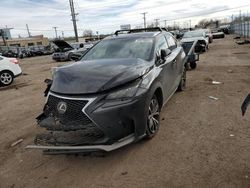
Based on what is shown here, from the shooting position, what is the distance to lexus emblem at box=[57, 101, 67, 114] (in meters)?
A: 3.76

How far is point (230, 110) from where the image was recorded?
5652 mm

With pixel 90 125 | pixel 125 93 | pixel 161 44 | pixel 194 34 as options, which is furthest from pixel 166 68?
pixel 194 34

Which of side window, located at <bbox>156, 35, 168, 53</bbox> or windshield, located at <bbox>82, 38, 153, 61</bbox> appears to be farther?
side window, located at <bbox>156, 35, 168, 53</bbox>

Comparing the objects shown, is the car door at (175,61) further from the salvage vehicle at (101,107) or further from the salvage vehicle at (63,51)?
the salvage vehicle at (63,51)

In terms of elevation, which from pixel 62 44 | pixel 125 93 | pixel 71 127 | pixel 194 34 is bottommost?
pixel 71 127

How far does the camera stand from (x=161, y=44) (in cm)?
558

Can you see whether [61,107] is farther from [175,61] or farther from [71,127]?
[175,61]

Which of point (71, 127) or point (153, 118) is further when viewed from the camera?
point (153, 118)

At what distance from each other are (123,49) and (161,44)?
33.5 inches

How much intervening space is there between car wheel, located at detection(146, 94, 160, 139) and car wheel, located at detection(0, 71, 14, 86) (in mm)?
9301

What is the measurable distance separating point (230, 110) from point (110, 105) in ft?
10.3

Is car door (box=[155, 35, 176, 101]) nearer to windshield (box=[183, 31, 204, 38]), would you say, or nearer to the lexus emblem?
the lexus emblem

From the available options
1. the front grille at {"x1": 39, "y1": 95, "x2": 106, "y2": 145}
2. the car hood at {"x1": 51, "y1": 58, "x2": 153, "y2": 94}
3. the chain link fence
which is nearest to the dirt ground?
the front grille at {"x1": 39, "y1": 95, "x2": 106, "y2": 145}

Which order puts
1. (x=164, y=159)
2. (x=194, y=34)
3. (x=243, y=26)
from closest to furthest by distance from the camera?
(x=164, y=159) → (x=194, y=34) → (x=243, y=26)
